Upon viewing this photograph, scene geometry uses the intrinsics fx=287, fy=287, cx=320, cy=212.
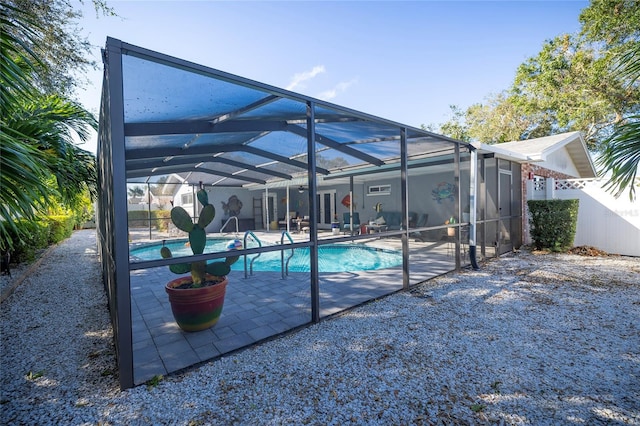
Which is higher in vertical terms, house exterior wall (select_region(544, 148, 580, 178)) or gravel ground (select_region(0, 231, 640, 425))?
house exterior wall (select_region(544, 148, 580, 178))

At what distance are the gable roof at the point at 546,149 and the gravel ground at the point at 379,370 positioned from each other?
154 inches

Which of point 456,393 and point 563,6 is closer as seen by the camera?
point 456,393

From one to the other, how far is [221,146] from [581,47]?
52.9 ft

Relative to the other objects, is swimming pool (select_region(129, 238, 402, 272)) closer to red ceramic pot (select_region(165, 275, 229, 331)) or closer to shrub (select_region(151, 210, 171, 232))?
red ceramic pot (select_region(165, 275, 229, 331))

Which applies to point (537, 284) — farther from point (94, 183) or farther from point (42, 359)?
point (94, 183)

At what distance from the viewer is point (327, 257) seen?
9.63 meters

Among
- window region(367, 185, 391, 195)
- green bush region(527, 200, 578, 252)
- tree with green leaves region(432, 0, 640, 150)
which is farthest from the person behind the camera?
window region(367, 185, 391, 195)

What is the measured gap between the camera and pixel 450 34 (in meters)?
8.62

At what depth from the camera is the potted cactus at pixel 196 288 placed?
3.10 meters

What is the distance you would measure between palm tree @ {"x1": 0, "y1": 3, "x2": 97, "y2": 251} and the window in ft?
33.4

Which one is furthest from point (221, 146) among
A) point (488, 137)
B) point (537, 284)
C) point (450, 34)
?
point (488, 137)

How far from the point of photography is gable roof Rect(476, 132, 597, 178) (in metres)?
7.31

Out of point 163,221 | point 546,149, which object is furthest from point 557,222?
point 163,221

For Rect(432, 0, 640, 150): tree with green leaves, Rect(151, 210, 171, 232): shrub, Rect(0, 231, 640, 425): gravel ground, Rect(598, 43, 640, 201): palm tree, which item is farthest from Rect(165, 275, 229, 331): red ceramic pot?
Rect(151, 210, 171, 232): shrub
